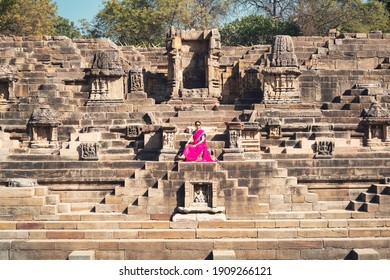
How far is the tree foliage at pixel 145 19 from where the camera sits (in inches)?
1503

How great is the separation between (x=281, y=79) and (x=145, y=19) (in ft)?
70.1

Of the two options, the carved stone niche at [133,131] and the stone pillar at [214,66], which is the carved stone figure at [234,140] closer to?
the carved stone niche at [133,131]

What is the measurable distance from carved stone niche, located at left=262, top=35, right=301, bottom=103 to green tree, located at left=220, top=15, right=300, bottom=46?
57.1ft

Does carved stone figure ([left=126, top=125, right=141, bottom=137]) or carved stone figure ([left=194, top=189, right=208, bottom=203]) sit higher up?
carved stone figure ([left=126, top=125, right=141, bottom=137])

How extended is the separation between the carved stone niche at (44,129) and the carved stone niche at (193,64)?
5271mm

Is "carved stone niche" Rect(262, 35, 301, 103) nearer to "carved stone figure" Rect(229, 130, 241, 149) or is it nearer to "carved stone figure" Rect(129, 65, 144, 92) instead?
"carved stone figure" Rect(229, 130, 241, 149)

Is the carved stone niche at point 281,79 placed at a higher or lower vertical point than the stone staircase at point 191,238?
higher

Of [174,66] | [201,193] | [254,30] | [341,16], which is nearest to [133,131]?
[201,193]

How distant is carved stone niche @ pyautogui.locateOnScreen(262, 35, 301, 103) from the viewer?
18844 mm

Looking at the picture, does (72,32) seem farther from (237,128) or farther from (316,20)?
(237,128)

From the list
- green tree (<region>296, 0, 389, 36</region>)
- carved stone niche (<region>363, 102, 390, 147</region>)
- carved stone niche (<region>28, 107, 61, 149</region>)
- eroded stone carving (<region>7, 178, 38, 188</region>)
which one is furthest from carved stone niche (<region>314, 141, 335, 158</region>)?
green tree (<region>296, 0, 389, 36</region>)

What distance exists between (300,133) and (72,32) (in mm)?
34835

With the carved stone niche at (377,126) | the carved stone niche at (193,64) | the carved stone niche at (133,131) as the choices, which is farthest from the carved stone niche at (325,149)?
the carved stone niche at (193,64)

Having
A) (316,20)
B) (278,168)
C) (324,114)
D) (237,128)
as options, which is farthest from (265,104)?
(316,20)
